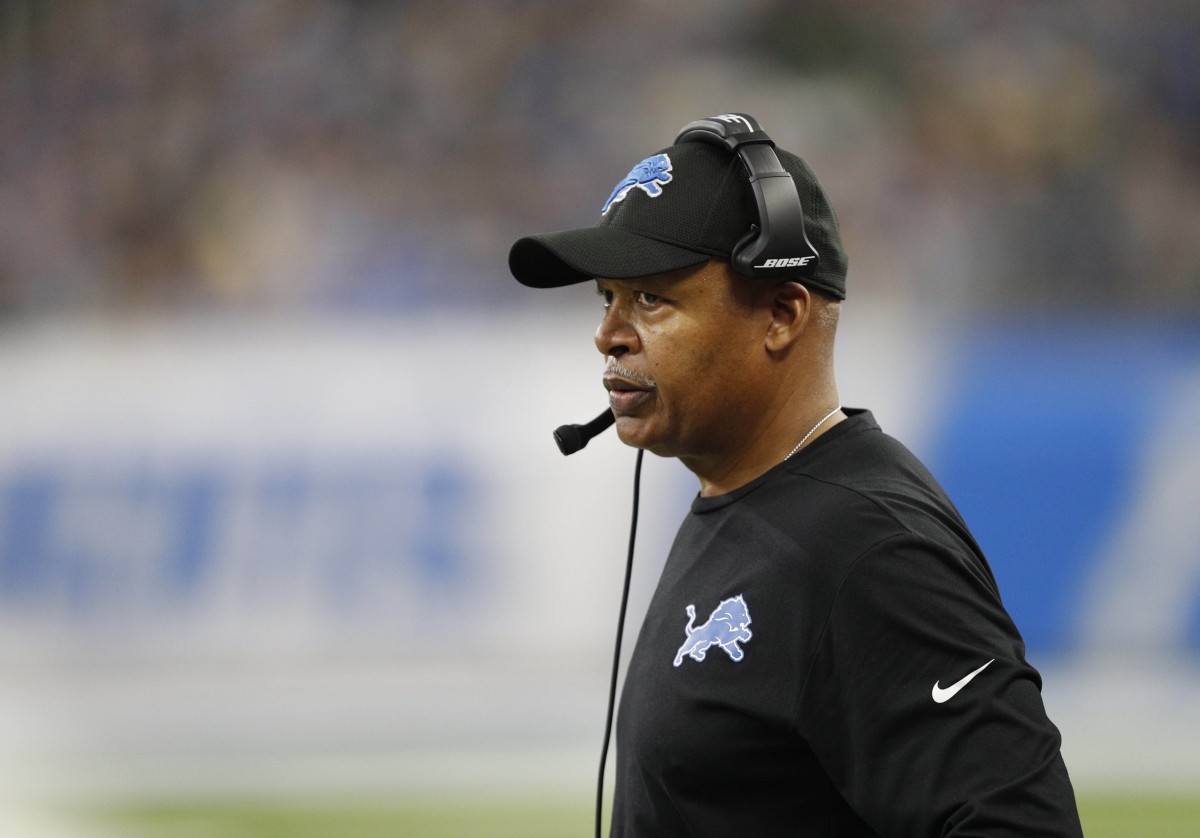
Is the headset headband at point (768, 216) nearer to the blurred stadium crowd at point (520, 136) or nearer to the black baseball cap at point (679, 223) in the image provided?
the black baseball cap at point (679, 223)

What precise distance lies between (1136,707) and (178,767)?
308 cm

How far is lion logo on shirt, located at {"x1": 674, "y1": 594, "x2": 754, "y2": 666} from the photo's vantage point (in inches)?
52.7

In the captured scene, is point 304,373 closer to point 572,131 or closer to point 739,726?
point 572,131

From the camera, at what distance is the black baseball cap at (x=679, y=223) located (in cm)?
139

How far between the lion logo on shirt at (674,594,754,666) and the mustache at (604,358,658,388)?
0.24 meters

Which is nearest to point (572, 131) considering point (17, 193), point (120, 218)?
point (120, 218)

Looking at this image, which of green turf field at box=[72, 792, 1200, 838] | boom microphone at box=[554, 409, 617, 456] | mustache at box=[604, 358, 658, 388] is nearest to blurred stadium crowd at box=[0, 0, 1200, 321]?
green turf field at box=[72, 792, 1200, 838]

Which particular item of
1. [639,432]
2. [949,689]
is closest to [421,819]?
[639,432]

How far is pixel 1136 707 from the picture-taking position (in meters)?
4.60

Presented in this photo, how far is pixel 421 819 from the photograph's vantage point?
396 centimetres

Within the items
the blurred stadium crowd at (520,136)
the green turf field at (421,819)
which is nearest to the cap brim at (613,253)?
the green turf field at (421,819)

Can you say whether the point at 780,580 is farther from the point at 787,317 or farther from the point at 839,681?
the point at 787,317

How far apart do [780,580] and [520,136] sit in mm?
5557

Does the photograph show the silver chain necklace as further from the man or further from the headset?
the headset
